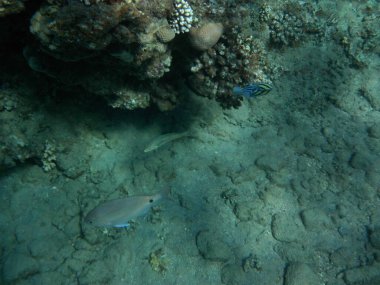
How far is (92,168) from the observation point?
21.2 ft

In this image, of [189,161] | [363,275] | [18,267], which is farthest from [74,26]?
[363,275]

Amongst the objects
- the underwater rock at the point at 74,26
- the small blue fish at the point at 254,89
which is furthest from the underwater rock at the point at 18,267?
the small blue fish at the point at 254,89

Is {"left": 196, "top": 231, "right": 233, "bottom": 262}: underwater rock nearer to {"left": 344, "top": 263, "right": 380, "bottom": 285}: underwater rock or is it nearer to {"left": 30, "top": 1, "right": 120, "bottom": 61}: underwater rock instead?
{"left": 344, "top": 263, "right": 380, "bottom": 285}: underwater rock

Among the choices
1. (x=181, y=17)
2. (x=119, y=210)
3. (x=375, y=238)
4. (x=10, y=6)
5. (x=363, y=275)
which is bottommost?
(x=363, y=275)

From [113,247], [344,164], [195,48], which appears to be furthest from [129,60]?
[344,164]

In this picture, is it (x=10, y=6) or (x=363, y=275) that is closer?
(x=10, y=6)

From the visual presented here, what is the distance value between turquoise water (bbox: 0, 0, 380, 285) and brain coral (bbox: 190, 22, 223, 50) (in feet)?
0.10

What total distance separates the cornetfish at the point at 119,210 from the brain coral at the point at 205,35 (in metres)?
2.51

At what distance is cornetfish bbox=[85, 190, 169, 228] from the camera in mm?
3959

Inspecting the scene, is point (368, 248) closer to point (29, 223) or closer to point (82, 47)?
point (82, 47)

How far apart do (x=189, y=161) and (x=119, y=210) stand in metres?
2.65

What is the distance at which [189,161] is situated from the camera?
640 centimetres

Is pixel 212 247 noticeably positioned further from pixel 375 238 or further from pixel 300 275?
pixel 375 238

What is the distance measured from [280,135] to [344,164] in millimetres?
1394
